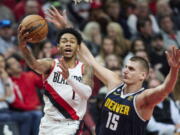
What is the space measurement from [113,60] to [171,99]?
147 cm

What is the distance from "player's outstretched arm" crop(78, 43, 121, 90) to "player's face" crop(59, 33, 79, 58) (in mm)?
147

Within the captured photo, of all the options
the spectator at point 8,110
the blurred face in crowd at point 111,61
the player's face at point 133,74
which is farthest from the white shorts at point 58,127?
the blurred face in crowd at point 111,61

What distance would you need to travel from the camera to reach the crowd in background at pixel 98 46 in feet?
36.8

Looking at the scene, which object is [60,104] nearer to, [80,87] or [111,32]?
[80,87]

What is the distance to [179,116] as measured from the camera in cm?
1215

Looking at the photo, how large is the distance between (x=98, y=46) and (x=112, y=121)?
595 cm

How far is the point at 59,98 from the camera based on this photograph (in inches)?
330

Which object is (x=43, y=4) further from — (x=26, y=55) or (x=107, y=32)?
(x=26, y=55)

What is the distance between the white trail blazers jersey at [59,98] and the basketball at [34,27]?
1.61 feet

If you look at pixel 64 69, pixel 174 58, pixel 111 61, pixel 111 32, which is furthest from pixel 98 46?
pixel 174 58

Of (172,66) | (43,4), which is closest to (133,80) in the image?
(172,66)

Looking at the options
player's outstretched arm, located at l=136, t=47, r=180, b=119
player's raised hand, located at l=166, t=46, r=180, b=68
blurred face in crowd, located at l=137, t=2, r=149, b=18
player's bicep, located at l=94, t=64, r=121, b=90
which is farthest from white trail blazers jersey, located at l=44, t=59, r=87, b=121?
blurred face in crowd, located at l=137, t=2, r=149, b=18

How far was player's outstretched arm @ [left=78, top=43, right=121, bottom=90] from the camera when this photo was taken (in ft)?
27.2

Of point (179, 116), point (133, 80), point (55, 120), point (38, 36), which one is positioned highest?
point (38, 36)
